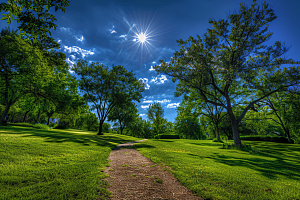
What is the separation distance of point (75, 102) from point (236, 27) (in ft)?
106

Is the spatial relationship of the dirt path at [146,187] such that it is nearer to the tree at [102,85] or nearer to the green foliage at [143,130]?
the tree at [102,85]

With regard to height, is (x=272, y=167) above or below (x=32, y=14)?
below

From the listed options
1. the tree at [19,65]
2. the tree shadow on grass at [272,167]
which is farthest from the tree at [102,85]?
the tree shadow on grass at [272,167]

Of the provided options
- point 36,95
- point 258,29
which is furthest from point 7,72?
point 258,29

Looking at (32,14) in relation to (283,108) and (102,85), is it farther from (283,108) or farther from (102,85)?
(283,108)

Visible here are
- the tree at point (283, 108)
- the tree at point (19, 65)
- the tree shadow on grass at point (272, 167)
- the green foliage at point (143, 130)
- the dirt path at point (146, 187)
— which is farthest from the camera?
the green foliage at point (143, 130)

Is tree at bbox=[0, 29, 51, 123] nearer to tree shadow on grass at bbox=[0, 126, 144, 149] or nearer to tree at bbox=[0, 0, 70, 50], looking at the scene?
tree shadow on grass at bbox=[0, 126, 144, 149]

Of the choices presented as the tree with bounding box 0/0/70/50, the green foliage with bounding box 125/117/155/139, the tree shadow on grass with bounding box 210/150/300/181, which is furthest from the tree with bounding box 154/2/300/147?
the green foliage with bounding box 125/117/155/139

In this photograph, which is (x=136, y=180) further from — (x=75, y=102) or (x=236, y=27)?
(x=75, y=102)

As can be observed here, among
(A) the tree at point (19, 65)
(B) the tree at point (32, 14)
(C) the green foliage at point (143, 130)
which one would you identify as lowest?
(C) the green foliage at point (143, 130)

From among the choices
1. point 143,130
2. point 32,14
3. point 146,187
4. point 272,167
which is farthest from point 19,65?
point 143,130

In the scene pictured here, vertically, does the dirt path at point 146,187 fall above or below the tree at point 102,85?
below

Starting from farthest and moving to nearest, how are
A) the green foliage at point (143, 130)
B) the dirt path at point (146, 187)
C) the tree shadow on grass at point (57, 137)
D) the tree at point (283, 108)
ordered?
the green foliage at point (143, 130), the tree at point (283, 108), the tree shadow on grass at point (57, 137), the dirt path at point (146, 187)

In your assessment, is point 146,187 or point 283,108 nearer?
point 146,187
